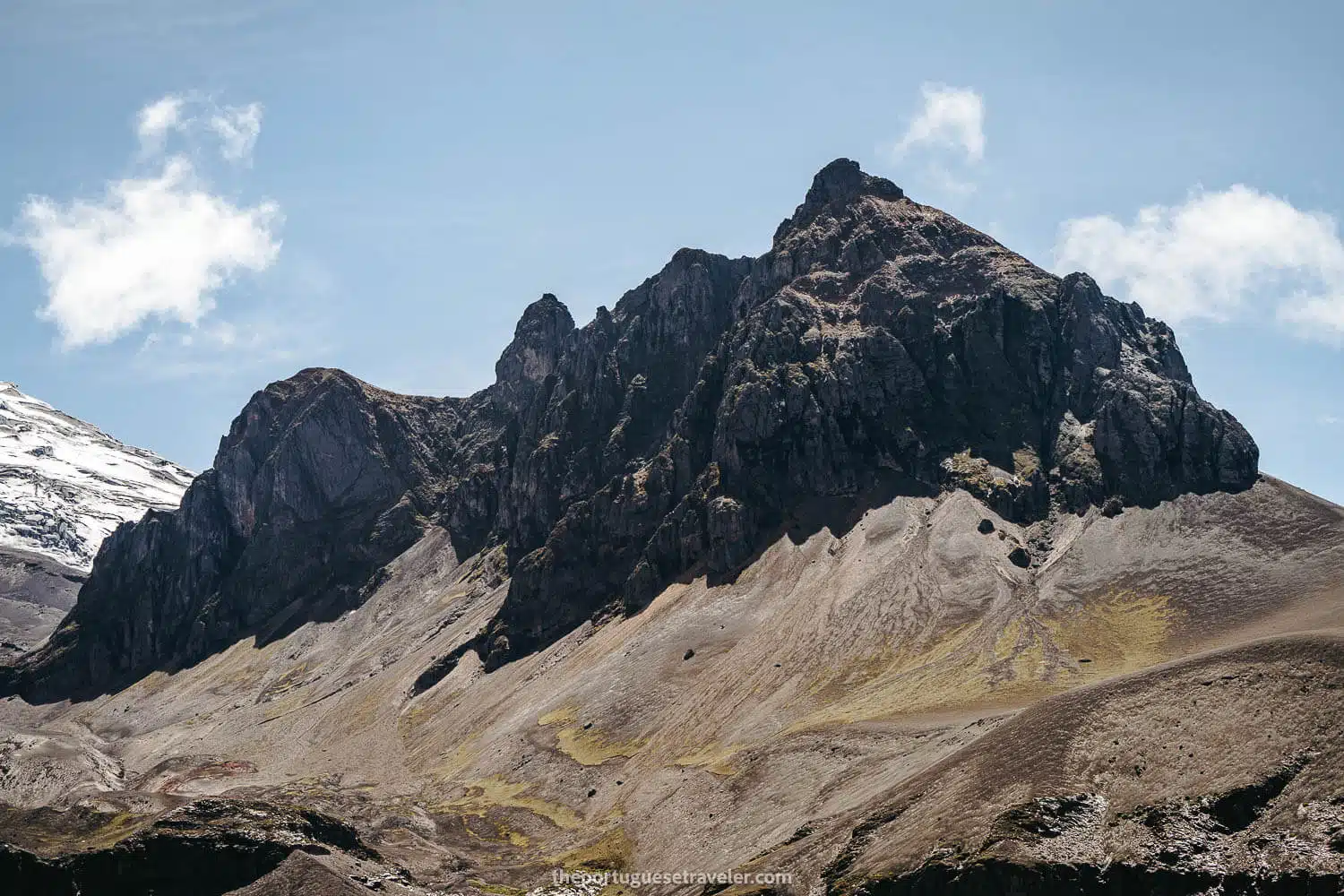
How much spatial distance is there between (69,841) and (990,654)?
A: 474 feet

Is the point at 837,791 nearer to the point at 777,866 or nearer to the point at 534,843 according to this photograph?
→ the point at 777,866

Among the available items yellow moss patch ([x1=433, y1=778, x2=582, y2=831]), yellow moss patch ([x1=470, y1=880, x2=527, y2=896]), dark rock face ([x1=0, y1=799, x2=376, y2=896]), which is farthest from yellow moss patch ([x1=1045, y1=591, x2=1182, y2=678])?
dark rock face ([x1=0, y1=799, x2=376, y2=896])

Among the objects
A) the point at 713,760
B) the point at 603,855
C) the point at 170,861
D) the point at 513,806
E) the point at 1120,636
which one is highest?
the point at 1120,636

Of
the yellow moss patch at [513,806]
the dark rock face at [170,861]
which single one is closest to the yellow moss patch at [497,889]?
the dark rock face at [170,861]

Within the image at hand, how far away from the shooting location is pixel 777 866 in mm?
111688

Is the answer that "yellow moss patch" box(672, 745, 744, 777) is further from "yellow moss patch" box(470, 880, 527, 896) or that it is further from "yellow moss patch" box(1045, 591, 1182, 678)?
"yellow moss patch" box(1045, 591, 1182, 678)

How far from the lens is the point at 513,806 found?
618 ft

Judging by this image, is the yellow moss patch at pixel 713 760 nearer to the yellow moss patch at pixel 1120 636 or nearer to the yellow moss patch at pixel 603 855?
the yellow moss patch at pixel 603 855

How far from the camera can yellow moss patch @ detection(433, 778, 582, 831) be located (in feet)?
580

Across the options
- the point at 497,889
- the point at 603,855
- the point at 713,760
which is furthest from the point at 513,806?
the point at 497,889

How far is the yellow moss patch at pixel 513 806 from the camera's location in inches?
6966

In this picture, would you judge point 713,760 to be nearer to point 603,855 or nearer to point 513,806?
point 603,855

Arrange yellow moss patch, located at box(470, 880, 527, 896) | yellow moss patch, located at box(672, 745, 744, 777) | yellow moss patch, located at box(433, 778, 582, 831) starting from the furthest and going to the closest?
yellow moss patch, located at box(433, 778, 582, 831) → yellow moss patch, located at box(672, 745, 744, 777) → yellow moss patch, located at box(470, 880, 527, 896)

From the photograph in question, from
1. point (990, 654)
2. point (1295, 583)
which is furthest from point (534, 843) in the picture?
point (1295, 583)
